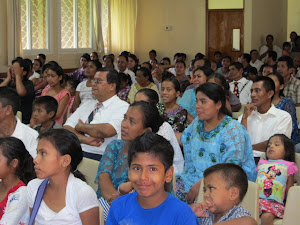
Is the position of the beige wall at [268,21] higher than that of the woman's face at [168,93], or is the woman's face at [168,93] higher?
the beige wall at [268,21]

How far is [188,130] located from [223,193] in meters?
1.12

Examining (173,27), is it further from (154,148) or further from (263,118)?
(154,148)

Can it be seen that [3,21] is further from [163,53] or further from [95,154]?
[95,154]

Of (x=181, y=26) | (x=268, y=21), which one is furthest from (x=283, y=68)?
(x=268, y=21)

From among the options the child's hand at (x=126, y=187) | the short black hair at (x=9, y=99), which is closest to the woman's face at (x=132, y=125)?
the child's hand at (x=126, y=187)

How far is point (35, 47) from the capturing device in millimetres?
10094

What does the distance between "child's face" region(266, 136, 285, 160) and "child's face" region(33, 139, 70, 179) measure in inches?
64.1

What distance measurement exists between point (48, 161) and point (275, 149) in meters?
1.75

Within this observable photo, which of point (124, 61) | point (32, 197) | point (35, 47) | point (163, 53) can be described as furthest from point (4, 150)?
point (163, 53)

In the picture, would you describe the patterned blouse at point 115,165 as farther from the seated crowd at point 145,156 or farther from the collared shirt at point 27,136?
the collared shirt at point 27,136

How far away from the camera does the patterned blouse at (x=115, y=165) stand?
303 cm

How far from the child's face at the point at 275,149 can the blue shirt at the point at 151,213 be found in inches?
64.7

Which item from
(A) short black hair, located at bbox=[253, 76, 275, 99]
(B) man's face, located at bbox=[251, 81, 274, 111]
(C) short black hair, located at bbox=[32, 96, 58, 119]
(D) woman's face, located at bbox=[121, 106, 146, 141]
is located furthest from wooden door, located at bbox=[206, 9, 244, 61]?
(D) woman's face, located at bbox=[121, 106, 146, 141]

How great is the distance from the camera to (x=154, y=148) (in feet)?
7.04
